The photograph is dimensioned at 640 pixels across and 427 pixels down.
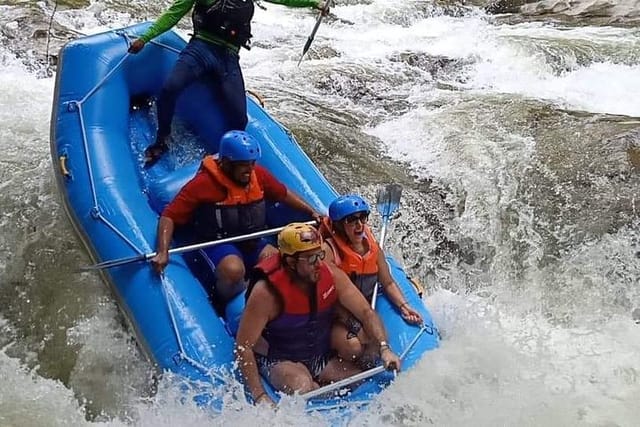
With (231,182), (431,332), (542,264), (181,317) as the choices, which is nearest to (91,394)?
(181,317)

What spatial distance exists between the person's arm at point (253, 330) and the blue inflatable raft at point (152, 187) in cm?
10

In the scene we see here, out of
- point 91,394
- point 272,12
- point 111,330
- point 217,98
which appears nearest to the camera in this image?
point 91,394

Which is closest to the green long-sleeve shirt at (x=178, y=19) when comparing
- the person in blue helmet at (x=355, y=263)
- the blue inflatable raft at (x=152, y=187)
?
the blue inflatable raft at (x=152, y=187)

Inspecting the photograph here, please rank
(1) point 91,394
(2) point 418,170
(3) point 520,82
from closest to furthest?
(1) point 91,394 → (2) point 418,170 → (3) point 520,82

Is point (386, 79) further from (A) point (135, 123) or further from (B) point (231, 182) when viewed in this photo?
(B) point (231, 182)

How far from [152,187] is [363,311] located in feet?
5.25

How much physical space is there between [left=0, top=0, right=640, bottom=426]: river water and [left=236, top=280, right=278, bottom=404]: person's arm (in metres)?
0.10

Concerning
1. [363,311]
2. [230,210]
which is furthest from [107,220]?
[363,311]

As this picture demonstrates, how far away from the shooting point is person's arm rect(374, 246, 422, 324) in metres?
3.84

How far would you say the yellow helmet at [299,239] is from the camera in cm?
322

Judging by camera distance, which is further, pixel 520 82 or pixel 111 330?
pixel 520 82

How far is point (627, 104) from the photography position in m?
7.56

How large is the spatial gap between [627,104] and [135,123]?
475 centimetres

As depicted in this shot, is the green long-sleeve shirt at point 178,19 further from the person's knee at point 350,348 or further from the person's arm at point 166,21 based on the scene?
the person's knee at point 350,348
